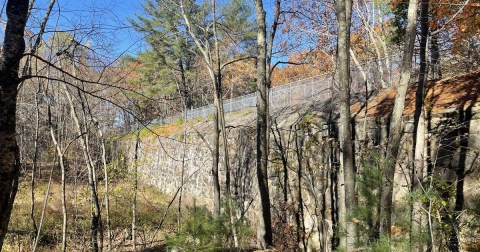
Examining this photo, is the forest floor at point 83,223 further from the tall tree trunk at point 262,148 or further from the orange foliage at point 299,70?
the orange foliage at point 299,70

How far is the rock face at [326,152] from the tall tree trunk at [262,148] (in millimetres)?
1291

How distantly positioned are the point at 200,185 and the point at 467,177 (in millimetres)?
10789

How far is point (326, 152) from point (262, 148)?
1688mm

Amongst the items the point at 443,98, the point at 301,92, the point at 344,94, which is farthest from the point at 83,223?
the point at 443,98

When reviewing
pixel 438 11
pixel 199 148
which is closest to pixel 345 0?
pixel 438 11

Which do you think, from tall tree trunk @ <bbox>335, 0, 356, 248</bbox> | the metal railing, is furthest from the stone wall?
the metal railing

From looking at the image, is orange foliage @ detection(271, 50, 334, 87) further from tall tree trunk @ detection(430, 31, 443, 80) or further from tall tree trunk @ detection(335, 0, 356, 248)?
tall tree trunk @ detection(335, 0, 356, 248)

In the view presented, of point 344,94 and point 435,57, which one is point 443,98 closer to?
point 344,94

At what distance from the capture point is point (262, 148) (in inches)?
302

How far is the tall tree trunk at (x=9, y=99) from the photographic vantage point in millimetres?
3107

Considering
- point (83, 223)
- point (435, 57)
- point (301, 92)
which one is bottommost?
point (83, 223)

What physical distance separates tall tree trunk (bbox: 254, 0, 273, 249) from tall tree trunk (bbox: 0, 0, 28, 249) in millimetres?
4916

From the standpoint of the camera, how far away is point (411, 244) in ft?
11.6

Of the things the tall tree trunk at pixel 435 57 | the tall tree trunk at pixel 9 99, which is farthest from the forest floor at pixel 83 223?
the tall tree trunk at pixel 435 57
